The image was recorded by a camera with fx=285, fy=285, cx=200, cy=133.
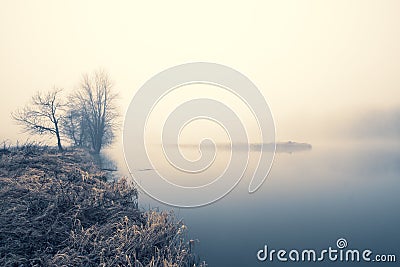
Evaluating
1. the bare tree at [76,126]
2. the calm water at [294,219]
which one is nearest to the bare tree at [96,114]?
the bare tree at [76,126]

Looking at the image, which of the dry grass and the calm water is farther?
the calm water

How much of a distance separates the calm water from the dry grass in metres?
2.54

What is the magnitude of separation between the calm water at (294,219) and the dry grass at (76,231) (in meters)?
2.54

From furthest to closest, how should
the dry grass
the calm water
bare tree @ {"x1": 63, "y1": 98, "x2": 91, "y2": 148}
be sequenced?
bare tree @ {"x1": 63, "y1": 98, "x2": 91, "y2": 148}, the calm water, the dry grass

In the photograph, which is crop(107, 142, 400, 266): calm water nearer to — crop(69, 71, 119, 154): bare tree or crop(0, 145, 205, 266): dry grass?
crop(0, 145, 205, 266): dry grass

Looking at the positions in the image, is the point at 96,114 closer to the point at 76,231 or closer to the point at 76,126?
the point at 76,126

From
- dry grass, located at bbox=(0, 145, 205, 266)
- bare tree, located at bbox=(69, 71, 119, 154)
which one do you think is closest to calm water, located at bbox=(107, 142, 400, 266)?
dry grass, located at bbox=(0, 145, 205, 266)

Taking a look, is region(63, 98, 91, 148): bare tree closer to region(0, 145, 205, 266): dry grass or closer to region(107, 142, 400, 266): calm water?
region(107, 142, 400, 266): calm water

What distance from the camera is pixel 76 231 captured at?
23.8ft

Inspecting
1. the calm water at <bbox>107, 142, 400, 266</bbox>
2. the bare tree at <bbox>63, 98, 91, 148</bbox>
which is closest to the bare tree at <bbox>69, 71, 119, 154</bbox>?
the bare tree at <bbox>63, 98, 91, 148</bbox>

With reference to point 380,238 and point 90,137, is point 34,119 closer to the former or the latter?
point 90,137

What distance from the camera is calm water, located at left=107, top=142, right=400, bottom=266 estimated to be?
10406 millimetres

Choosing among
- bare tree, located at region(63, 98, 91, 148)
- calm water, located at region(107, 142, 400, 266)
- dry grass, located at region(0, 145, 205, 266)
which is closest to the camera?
dry grass, located at region(0, 145, 205, 266)

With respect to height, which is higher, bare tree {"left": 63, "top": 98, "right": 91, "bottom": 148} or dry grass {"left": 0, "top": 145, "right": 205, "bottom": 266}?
bare tree {"left": 63, "top": 98, "right": 91, "bottom": 148}
